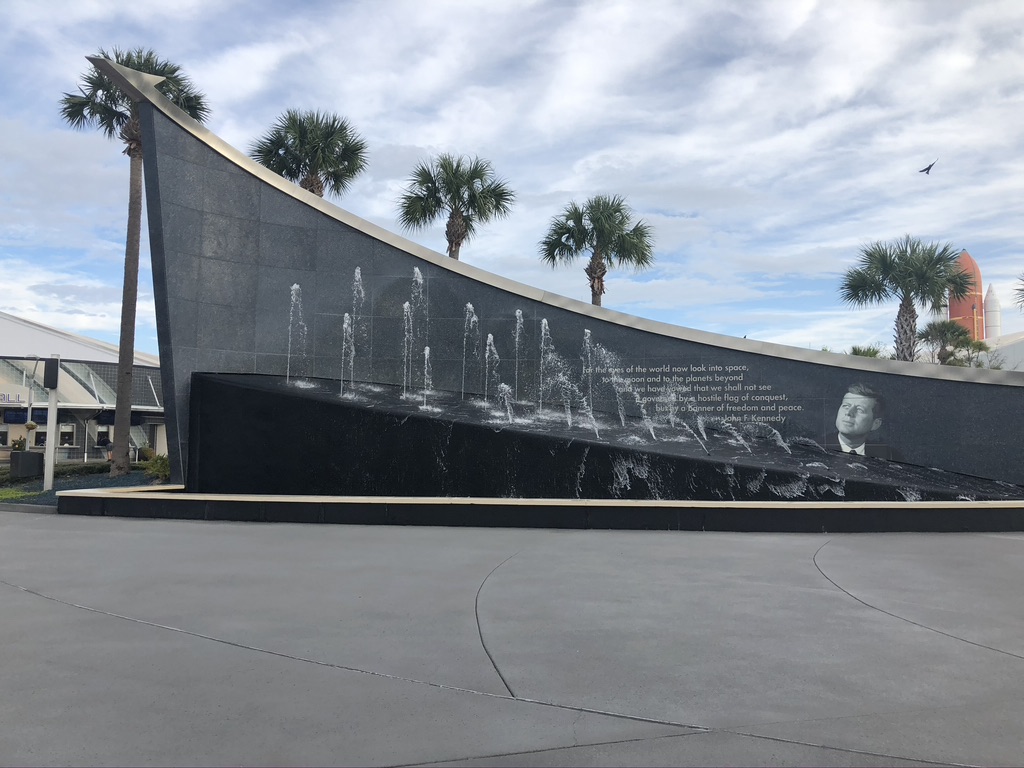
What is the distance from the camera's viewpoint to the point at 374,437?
46.9 ft

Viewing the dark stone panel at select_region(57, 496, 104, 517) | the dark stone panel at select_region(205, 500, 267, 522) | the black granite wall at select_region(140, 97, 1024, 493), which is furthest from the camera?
the black granite wall at select_region(140, 97, 1024, 493)

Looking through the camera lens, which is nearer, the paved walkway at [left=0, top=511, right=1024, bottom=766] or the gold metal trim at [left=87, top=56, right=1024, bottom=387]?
the paved walkway at [left=0, top=511, right=1024, bottom=766]

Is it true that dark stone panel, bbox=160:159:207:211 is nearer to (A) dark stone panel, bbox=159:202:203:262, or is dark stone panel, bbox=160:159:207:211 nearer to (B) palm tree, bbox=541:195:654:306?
(A) dark stone panel, bbox=159:202:203:262

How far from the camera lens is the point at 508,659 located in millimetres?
4828

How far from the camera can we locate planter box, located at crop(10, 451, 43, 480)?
18.9 m

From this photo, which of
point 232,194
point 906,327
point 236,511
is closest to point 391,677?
point 236,511

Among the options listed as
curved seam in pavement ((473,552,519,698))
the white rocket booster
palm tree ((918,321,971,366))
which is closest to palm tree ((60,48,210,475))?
curved seam in pavement ((473,552,519,698))

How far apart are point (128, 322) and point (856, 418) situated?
17.5 metres

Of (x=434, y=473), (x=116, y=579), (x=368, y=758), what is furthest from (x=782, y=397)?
(x=368, y=758)

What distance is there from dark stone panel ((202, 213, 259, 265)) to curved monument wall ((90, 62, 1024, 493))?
3 cm

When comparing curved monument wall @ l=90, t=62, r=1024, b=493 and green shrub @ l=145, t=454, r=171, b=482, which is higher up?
curved monument wall @ l=90, t=62, r=1024, b=493

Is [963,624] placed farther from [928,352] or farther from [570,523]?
[928,352]

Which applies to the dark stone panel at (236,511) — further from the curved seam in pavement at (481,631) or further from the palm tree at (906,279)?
the palm tree at (906,279)

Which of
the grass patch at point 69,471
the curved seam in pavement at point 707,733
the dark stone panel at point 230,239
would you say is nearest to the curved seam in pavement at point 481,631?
the curved seam in pavement at point 707,733
